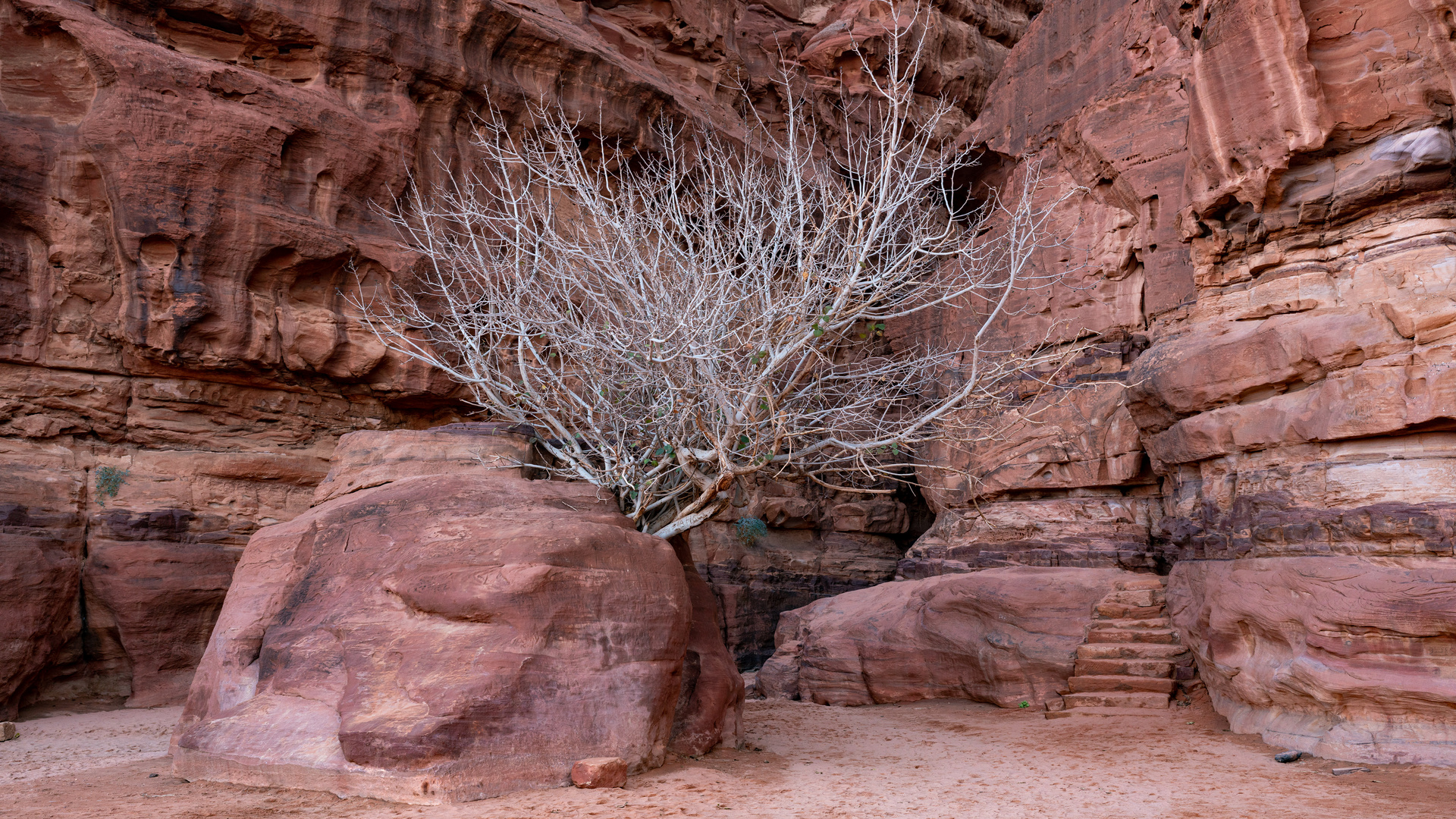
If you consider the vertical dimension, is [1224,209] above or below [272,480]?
above

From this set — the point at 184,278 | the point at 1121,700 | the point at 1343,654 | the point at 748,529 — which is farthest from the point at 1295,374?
the point at 184,278

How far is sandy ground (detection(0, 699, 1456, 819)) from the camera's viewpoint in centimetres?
523

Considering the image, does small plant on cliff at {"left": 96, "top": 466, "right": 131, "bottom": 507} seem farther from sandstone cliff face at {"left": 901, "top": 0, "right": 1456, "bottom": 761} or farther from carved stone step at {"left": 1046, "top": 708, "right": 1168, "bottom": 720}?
carved stone step at {"left": 1046, "top": 708, "right": 1168, "bottom": 720}

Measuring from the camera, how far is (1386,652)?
6.71 metres

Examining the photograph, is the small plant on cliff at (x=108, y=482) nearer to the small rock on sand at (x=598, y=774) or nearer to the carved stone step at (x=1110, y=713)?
the small rock on sand at (x=598, y=774)

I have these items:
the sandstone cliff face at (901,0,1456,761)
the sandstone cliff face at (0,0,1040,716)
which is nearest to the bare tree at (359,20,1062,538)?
the sandstone cliff face at (0,0,1040,716)

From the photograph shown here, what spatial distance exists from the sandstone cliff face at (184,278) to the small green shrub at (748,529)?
5.17 m

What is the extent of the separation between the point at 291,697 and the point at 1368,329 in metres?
8.37

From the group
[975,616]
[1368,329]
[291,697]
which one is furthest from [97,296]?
[1368,329]

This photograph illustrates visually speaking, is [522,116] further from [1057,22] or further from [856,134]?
[1057,22]

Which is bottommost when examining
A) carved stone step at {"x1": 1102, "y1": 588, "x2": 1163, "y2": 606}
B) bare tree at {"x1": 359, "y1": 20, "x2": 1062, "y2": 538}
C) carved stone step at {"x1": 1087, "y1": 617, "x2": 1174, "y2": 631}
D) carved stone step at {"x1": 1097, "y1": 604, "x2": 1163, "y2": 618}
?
carved stone step at {"x1": 1087, "y1": 617, "x2": 1174, "y2": 631}

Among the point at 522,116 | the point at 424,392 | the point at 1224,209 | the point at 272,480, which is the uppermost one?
the point at 522,116

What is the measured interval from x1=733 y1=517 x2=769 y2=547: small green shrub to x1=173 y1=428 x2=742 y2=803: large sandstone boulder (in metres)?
8.61

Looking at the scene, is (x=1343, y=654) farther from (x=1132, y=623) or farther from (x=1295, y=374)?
(x=1132, y=623)
